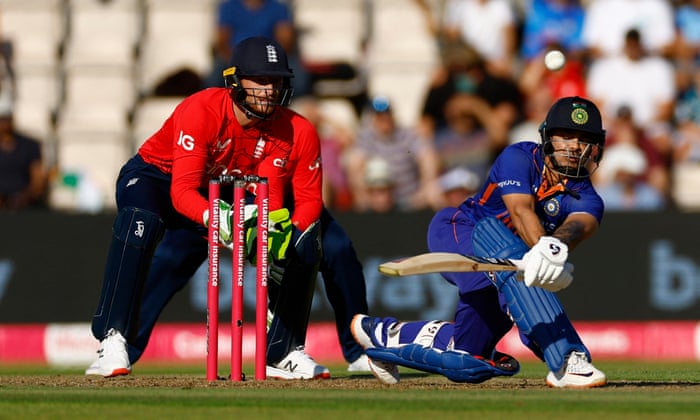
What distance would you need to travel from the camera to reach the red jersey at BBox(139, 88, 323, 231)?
647cm

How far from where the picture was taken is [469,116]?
1160 cm

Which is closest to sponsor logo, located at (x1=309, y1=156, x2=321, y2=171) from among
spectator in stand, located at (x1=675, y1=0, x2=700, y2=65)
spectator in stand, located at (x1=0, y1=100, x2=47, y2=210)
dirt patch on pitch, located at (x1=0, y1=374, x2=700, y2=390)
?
dirt patch on pitch, located at (x1=0, y1=374, x2=700, y2=390)

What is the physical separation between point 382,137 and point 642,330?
98.7 inches

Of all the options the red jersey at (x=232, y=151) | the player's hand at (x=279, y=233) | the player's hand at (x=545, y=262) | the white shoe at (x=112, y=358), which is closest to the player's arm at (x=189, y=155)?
the red jersey at (x=232, y=151)

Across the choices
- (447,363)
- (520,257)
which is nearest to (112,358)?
(447,363)

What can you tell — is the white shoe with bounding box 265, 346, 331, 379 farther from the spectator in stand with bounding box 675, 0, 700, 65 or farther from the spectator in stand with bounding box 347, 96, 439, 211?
the spectator in stand with bounding box 675, 0, 700, 65

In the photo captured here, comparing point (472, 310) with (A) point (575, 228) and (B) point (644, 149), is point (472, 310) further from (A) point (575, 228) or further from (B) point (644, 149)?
(B) point (644, 149)

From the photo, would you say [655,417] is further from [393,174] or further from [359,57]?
[359,57]

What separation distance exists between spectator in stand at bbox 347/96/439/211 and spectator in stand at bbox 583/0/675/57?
2055mm

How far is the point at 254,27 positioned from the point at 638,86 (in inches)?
129

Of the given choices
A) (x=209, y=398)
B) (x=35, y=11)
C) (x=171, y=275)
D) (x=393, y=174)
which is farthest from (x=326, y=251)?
(x=35, y=11)

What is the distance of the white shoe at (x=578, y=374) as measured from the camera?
5.93 metres

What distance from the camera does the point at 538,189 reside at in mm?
6301

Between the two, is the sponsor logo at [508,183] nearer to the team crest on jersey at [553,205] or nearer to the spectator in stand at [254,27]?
the team crest on jersey at [553,205]
